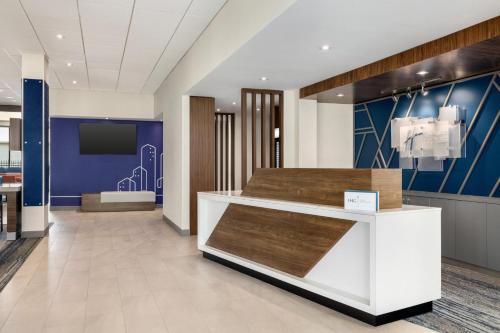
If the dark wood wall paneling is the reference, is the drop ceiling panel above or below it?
above

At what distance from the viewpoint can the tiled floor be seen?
134 inches

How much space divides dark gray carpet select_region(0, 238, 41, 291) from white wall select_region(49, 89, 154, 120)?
4.75m

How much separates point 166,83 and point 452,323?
25.6ft

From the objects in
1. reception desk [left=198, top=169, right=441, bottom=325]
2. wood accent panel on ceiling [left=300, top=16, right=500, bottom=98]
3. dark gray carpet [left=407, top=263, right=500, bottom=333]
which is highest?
wood accent panel on ceiling [left=300, top=16, right=500, bottom=98]

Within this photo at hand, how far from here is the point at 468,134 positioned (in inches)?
213

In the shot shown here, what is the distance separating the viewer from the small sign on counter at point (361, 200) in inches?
132

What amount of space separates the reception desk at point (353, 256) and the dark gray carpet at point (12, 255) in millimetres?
3036

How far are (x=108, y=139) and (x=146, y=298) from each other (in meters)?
8.96

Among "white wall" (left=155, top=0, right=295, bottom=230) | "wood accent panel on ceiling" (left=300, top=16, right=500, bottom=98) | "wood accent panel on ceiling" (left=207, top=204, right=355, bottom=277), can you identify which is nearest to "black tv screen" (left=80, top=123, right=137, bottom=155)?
"white wall" (left=155, top=0, right=295, bottom=230)

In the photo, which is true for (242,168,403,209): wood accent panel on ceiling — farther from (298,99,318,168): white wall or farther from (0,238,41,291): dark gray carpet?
(0,238,41,291): dark gray carpet

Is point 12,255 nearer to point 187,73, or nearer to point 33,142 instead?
point 33,142

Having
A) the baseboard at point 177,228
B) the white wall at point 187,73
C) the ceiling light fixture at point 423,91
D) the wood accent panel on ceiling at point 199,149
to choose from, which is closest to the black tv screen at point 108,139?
the white wall at point 187,73

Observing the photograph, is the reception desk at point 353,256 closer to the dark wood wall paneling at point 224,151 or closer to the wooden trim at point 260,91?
the wooden trim at point 260,91

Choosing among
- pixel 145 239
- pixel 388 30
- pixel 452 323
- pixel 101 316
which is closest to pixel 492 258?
pixel 452 323
